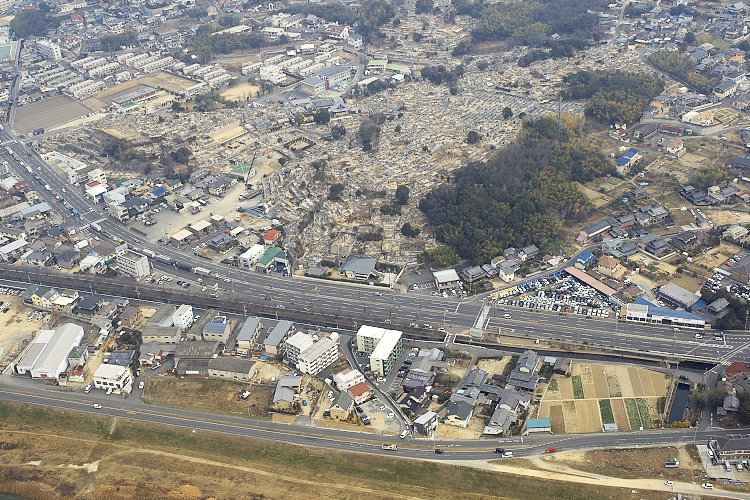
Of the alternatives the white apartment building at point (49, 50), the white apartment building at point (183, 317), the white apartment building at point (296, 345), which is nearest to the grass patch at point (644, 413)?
the white apartment building at point (296, 345)

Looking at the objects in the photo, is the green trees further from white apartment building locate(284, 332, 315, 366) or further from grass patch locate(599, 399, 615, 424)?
grass patch locate(599, 399, 615, 424)

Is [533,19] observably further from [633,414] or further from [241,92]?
[633,414]

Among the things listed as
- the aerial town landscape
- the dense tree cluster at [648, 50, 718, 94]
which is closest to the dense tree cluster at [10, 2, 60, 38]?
the aerial town landscape

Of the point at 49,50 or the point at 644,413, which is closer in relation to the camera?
the point at 644,413

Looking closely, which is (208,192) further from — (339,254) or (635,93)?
(635,93)

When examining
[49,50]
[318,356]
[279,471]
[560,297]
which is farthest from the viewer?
[49,50]

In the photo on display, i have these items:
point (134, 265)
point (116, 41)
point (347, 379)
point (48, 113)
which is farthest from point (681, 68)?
point (116, 41)

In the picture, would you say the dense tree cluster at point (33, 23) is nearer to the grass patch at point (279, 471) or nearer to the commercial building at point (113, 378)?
the commercial building at point (113, 378)
